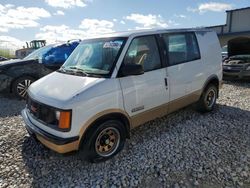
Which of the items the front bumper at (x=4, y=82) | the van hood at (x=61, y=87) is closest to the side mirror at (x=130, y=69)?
the van hood at (x=61, y=87)

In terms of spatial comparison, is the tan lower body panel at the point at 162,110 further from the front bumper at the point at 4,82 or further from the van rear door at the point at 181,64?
the front bumper at the point at 4,82

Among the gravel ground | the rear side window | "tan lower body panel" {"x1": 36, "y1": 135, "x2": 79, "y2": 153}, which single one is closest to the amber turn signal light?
"tan lower body panel" {"x1": 36, "y1": 135, "x2": 79, "y2": 153}

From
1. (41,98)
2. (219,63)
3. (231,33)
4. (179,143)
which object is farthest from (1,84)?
(231,33)

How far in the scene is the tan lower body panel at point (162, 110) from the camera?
3.85 m

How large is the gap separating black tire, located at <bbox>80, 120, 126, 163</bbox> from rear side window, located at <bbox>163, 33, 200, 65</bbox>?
1650mm

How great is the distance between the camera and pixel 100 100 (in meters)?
3.20

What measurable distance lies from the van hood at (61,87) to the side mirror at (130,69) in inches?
14.2

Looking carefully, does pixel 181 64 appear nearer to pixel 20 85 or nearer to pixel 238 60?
pixel 20 85

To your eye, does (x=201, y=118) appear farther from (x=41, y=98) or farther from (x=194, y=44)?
(x=41, y=98)

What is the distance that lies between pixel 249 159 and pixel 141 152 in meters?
1.68

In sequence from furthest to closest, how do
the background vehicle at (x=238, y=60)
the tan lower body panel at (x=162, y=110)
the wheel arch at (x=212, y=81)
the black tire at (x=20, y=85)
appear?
1. the background vehicle at (x=238, y=60)
2. the black tire at (x=20, y=85)
3. the wheel arch at (x=212, y=81)
4. the tan lower body panel at (x=162, y=110)

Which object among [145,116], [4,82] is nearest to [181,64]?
[145,116]

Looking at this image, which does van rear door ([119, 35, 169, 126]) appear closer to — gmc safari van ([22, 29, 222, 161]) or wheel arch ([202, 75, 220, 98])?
gmc safari van ([22, 29, 222, 161])

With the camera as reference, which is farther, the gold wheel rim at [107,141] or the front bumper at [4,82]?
the front bumper at [4,82]
